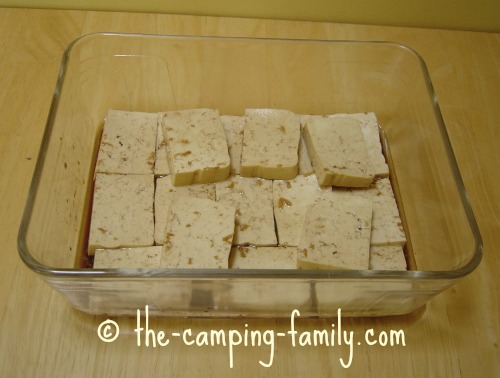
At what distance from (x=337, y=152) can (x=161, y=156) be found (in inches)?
18.3

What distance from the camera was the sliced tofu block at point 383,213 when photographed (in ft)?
3.82

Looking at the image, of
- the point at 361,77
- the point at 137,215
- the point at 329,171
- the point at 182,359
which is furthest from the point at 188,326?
the point at 361,77

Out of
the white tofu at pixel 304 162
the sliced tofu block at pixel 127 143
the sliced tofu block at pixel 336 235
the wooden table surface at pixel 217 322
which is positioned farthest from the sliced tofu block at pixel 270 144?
the wooden table surface at pixel 217 322

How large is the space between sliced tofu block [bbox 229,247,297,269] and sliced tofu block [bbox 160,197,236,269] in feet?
0.23

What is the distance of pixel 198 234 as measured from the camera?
3.49ft

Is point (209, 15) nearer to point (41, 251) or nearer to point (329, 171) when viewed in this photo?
point (329, 171)

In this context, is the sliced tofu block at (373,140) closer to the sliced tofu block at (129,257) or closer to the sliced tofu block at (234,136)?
the sliced tofu block at (234,136)

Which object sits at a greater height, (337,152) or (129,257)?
(337,152)

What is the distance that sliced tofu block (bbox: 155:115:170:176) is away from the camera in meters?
1.25

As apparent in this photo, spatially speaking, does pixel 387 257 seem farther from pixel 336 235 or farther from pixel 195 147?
pixel 195 147

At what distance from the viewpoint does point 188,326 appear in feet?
3.43

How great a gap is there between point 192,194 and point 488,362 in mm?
777

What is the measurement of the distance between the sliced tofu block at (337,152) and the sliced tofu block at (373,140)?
5 cm

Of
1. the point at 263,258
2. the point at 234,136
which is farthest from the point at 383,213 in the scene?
the point at 234,136
